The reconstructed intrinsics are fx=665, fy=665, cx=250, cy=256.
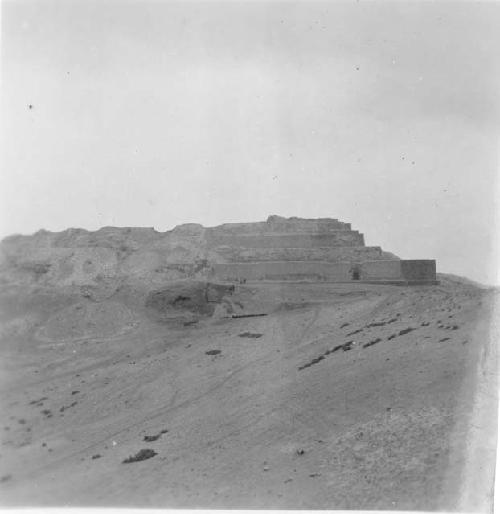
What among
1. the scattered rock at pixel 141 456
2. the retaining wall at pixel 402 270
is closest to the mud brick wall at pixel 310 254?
the retaining wall at pixel 402 270

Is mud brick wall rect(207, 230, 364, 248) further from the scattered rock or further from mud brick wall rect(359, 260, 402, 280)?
the scattered rock

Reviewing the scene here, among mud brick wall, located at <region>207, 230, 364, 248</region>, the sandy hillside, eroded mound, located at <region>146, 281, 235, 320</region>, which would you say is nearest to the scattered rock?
the sandy hillside

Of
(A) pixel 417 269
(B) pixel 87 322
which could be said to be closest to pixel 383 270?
(A) pixel 417 269

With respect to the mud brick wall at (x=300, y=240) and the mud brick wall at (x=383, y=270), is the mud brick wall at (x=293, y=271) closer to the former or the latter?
the mud brick wall at (x=383, y=270)

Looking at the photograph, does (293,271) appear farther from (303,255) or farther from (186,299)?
(186,299)

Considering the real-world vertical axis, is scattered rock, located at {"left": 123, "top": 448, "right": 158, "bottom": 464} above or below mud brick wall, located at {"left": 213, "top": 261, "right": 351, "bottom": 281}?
below
